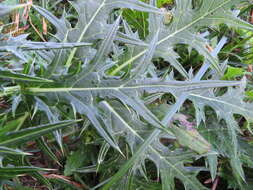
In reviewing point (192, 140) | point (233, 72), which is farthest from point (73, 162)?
point (233, 72)

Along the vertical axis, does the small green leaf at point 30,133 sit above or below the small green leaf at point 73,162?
above

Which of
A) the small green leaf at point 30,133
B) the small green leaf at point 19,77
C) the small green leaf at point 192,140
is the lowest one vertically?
the small green leaf at point 192,140

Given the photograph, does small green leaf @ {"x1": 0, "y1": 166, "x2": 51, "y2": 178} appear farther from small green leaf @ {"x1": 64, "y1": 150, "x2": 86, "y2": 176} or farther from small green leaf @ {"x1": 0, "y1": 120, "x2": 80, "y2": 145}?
small green leaf @ {"x1": 64, "y1": 150, "x2": 86, "y2": 176}

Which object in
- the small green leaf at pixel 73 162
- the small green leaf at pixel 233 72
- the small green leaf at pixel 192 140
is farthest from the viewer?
the small green leaf at pixel 233 72

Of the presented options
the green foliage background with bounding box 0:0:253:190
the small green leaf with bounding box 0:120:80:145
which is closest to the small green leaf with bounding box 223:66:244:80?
the green foliage background with bounding box 0:0:253:190

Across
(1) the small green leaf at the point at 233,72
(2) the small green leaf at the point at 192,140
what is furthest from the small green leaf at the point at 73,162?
(1) the small green leaf at the point at 233,72

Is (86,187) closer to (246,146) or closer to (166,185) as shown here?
(166,185)

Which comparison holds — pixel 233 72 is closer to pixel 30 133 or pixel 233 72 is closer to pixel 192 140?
pixel 192 140

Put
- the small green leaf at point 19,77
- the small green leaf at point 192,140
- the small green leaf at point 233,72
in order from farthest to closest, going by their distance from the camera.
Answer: the small green leaf at point 233,72 → the small green leaf at point 192,140 → the small green leaf at point 19,77

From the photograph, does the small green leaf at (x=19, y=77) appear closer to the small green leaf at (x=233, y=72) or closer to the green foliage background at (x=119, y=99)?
the green foliage background at (x=119, y=99)

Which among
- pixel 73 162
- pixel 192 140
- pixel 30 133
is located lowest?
pixel 73 162

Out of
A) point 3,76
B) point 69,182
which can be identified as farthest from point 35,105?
point 69,182

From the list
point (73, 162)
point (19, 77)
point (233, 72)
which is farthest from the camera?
point (233, 72)
